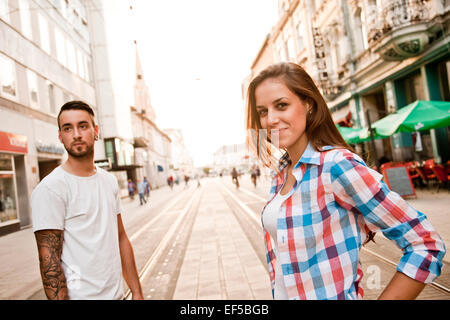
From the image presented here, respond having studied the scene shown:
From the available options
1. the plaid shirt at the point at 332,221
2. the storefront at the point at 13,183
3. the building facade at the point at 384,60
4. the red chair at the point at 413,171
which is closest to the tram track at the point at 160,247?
the storefront at the point at 13,183

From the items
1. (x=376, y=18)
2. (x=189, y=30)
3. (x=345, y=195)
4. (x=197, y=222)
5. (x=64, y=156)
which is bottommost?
(x=197, y=222)

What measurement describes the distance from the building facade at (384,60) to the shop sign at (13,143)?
20.5 ft

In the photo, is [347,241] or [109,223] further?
[109,223]

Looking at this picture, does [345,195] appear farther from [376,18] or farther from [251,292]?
[376,18]

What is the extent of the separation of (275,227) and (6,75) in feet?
4.06

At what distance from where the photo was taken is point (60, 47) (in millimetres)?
1641

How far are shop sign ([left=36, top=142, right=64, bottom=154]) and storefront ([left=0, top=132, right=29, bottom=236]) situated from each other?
0.11m

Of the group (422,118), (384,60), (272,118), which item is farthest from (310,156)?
(384,60)

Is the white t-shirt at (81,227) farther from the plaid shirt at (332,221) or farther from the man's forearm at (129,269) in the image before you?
the plaid shirt at (332,221)

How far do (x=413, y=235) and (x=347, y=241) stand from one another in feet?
0.67

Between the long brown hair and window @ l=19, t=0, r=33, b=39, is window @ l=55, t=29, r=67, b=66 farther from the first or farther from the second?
the long brown hair

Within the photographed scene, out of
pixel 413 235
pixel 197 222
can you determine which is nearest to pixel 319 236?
pixel 413 235

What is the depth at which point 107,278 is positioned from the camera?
143 cm

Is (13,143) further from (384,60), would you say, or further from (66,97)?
(384,60)
